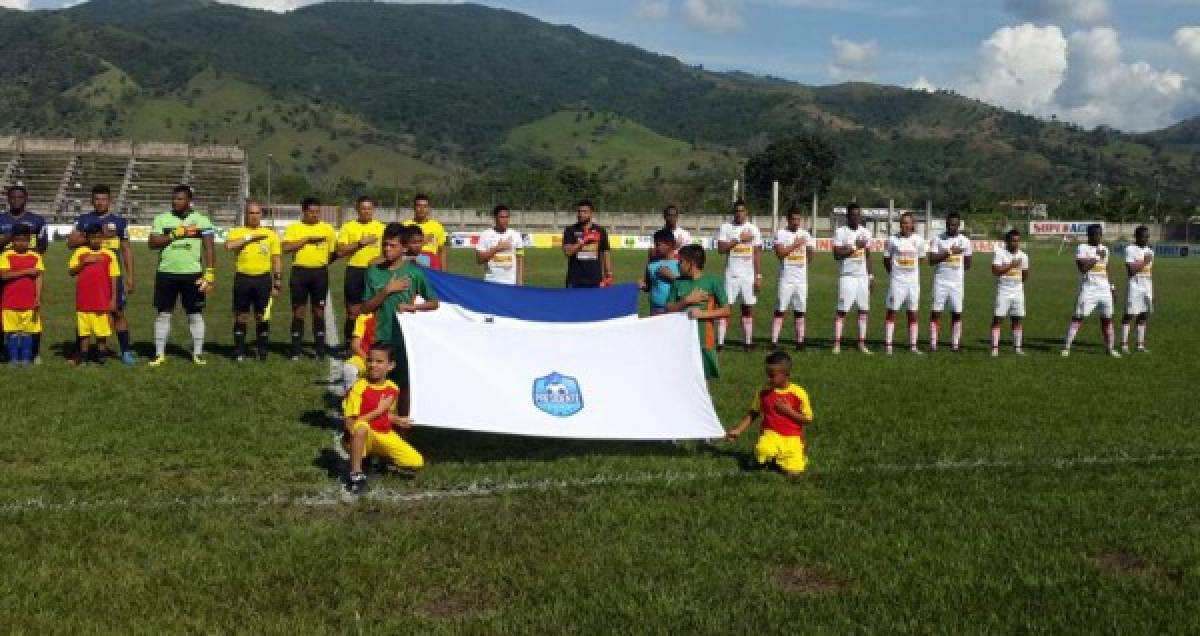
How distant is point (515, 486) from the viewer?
24.8ft

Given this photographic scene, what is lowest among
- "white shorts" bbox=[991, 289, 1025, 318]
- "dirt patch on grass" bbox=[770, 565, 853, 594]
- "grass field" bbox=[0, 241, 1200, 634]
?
"dirt patch on grass" bbox=[770, 565, 853, 594]

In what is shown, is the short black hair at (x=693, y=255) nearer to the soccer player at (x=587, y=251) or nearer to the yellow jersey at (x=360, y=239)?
the soccer player at (x=587, y=251)

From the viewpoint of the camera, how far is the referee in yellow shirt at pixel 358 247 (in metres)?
12.9

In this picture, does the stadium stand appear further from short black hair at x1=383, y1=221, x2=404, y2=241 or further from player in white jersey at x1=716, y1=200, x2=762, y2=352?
short black hair at x1=383, y1=221, x2=404, y2=241

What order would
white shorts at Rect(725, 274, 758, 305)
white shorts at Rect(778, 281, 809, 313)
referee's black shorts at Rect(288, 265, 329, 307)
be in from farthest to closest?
white shorts at Rect(778, 281, 809, 313) < white shorts at Rect(725, 274, 758, 305) < referee's black shorts at Rect(288, 265, 329, 307)

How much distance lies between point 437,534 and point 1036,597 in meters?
3.46

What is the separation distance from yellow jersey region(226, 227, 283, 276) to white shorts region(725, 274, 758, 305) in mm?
6560

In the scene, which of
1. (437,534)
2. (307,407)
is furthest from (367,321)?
(437,534)

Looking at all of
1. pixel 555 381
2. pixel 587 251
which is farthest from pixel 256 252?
pixel 555 381

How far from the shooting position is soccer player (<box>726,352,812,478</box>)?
26.2ft

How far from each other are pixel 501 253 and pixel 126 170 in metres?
82.4

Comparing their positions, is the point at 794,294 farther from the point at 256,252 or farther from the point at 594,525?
the point at 594,525

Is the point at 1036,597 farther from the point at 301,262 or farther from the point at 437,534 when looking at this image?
the point at 301,262

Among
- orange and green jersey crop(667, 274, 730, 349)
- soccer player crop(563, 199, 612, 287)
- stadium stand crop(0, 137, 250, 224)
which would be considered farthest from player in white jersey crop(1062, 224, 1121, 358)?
stadium stand crop(0, 137, 250, 224)
